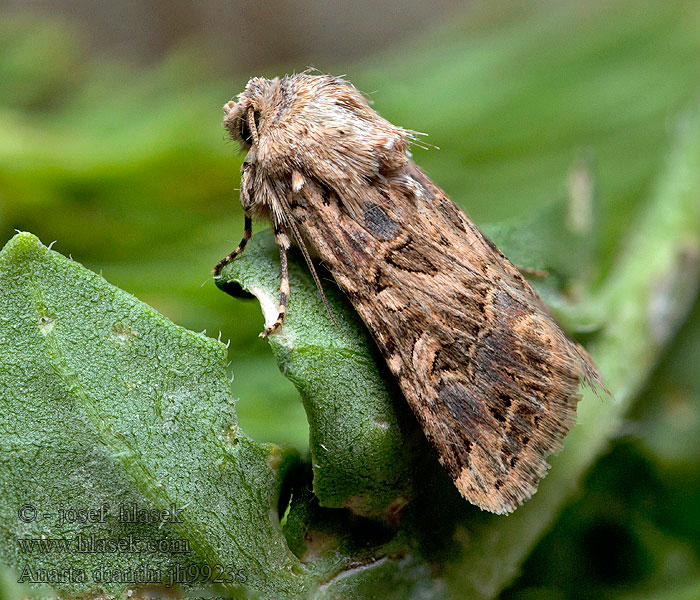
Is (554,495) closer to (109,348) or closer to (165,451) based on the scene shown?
(165,451)

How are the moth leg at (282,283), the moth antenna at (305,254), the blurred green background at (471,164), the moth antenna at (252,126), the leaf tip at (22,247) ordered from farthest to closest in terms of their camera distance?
the blurred green background at (471,164)
the moth antenna at (252,126)
the moth antenna at (305,254)
the moth leg at (282,283)
the leaf tip at (22,247)

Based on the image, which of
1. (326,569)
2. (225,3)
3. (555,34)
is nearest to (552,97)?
(555,34)

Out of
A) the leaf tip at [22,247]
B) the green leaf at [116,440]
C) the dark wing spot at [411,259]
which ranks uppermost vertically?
the dark wing spot at [411,259]

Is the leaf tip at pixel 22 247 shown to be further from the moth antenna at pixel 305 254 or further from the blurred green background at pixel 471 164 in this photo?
the blurred green background at pixel 471 164

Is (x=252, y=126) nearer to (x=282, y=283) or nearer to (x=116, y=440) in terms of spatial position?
(x=282, y=283)

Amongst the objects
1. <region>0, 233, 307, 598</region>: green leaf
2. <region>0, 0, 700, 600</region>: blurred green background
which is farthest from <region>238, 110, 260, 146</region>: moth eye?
<region>0, 233, 307, 598</region>: green leaf

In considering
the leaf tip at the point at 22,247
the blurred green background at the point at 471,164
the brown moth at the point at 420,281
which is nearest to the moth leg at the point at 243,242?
the brown moth at the point at 420,281

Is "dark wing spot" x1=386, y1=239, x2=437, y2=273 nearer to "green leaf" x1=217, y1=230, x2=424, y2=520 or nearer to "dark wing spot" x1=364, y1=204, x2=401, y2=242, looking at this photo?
"dark wing spot" x1=364, y1=204, x2=401, y2=242
